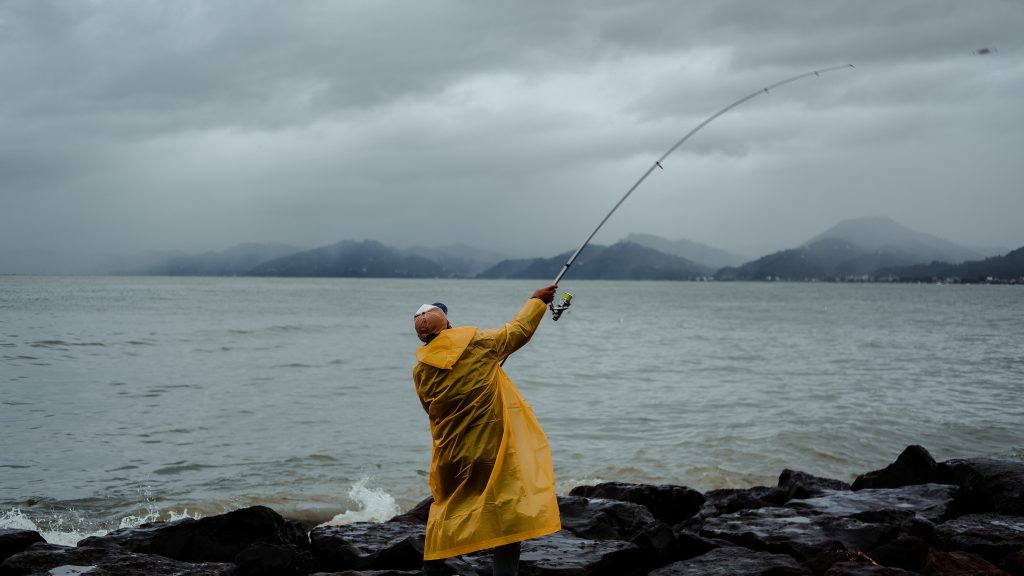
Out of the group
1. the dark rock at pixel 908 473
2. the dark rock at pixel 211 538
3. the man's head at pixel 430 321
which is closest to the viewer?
the man's head at pixel 430 321

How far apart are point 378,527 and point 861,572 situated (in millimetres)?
3772

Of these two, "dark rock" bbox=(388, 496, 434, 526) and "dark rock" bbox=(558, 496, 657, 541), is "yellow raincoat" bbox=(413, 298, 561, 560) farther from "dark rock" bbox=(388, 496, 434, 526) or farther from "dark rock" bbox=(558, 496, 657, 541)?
"dark rock" bbox=(388, 496, 434, 526)

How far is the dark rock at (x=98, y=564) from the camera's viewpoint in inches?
218

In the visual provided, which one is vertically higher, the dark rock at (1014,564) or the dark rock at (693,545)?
the dark rock at (1014,564)

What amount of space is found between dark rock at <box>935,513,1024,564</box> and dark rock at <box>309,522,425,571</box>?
414 cm

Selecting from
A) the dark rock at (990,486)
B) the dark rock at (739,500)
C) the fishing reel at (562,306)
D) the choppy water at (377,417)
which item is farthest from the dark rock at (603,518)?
the choppy water at (377,417)

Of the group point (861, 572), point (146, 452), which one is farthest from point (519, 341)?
point (146, 452)

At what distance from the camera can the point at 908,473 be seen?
28.2ft

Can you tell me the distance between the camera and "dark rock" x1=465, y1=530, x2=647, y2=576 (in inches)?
219

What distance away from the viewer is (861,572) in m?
5.12

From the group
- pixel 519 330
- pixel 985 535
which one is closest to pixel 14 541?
pixel 519 330

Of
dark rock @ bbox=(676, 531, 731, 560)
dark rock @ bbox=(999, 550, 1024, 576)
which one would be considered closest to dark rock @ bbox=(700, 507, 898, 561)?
dark rock @ bbox=(676, 531, 731, 560)

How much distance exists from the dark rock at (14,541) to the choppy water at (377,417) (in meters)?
1.92

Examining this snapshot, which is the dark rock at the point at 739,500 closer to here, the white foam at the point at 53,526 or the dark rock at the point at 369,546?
the dark rock at the point at 369,546
